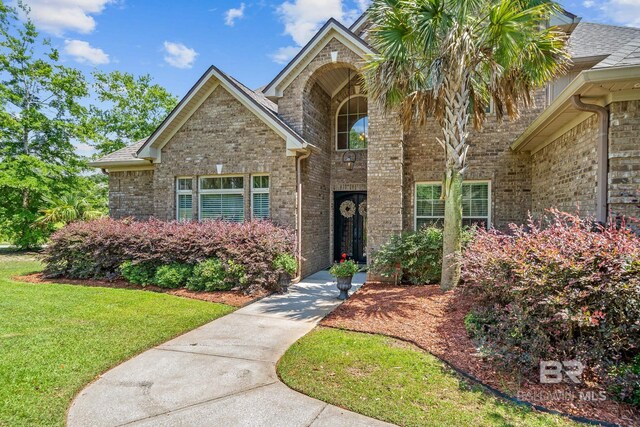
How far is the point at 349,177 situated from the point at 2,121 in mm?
18530

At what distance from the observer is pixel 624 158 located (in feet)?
18.7

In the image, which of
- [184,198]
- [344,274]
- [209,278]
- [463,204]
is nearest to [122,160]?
[184,198]

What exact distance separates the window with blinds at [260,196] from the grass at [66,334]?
11.2 ft

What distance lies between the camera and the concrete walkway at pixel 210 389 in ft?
11.1

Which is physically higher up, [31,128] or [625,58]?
[31,128]

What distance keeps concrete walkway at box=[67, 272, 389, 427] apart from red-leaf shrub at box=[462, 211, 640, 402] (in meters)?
2.14

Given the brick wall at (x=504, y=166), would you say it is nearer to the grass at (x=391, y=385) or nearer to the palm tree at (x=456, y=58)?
the palm tree at (x=456, y=58)

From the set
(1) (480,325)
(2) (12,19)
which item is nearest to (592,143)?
(1) (480,325)

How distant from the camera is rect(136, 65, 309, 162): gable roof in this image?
9625mm

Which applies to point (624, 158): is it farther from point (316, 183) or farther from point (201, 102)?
point (201, 102)

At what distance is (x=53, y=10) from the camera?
18.8 m

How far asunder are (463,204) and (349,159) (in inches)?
149

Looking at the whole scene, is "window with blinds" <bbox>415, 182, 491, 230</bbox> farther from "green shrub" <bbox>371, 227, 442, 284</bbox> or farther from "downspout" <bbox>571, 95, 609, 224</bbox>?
"downspout" <bbox>571, 95, 609, 224</bbox>

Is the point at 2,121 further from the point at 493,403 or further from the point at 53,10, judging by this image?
the point at 493,403
